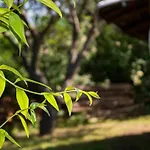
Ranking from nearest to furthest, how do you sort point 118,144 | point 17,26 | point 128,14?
point 17,26, point 128,14, point 118,144

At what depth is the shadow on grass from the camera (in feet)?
25.2

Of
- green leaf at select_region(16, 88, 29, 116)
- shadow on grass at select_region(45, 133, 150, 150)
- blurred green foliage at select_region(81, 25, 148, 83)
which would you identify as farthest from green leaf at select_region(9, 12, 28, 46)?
blurred green foliage at select_region(81, 25, 148, 83)

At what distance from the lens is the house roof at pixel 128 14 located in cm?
677

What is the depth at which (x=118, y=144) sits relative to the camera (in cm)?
819

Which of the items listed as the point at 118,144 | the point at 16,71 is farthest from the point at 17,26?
the point at 118,144

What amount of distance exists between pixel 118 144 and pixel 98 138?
1600mm

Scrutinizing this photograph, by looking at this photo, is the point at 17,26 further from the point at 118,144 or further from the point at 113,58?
the point at 113,58

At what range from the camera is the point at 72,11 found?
10828 mm

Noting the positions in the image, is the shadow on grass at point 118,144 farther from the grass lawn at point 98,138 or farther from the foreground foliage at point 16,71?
the foreground foliage at point 16,71

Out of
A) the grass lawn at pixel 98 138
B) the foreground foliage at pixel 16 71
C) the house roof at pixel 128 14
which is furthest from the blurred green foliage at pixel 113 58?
the foreground foliage at pixel 16 71

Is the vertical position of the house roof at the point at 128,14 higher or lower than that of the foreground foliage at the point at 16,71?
lower

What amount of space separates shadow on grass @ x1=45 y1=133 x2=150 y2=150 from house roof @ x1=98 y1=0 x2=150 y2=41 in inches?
89.6

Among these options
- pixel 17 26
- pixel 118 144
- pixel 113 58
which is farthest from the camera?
pixel 113 58

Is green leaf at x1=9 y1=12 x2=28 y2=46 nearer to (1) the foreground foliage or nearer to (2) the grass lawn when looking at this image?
(1) the foreground foliage
